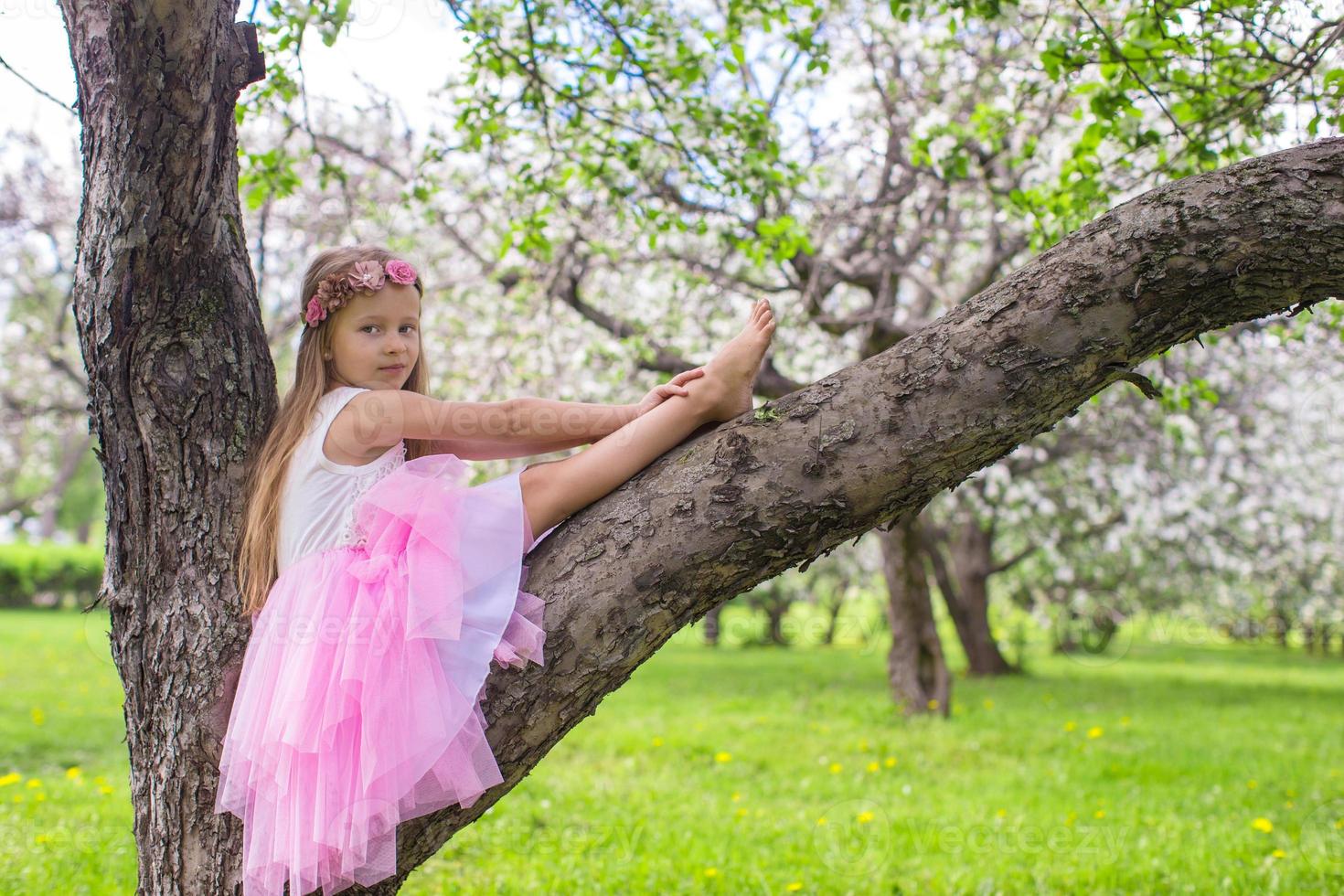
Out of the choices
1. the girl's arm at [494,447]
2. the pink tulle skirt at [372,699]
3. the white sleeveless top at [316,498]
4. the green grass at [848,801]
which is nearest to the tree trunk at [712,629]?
the green grass at [848,801]

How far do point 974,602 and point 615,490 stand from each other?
9.96 m

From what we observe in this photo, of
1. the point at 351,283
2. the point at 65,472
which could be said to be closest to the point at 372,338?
the point at 351,283

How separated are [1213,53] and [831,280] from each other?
10.9ft

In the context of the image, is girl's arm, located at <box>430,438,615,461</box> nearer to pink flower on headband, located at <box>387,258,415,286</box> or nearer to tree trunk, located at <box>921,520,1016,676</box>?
pink flower on headband, located at <box>387,258,415,286</box>

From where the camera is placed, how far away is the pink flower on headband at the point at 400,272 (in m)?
2.40

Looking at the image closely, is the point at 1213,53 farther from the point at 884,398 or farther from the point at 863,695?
the point at 863,695

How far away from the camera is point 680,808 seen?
438cm

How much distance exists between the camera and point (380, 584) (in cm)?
204

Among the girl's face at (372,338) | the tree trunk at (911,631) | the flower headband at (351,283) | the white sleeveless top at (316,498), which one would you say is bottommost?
the tree trunk at (911,631)

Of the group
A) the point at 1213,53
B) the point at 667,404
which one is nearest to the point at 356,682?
the point at 667,404

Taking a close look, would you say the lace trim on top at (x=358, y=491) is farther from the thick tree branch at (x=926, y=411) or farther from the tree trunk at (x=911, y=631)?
the tree trunk at (x=911, y=631)

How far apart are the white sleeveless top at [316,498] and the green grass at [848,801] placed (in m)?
1.74

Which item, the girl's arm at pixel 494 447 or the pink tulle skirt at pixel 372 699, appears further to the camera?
the girl's arm at pixel 494 447

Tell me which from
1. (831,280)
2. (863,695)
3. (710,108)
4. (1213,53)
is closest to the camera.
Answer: (1213,53)
